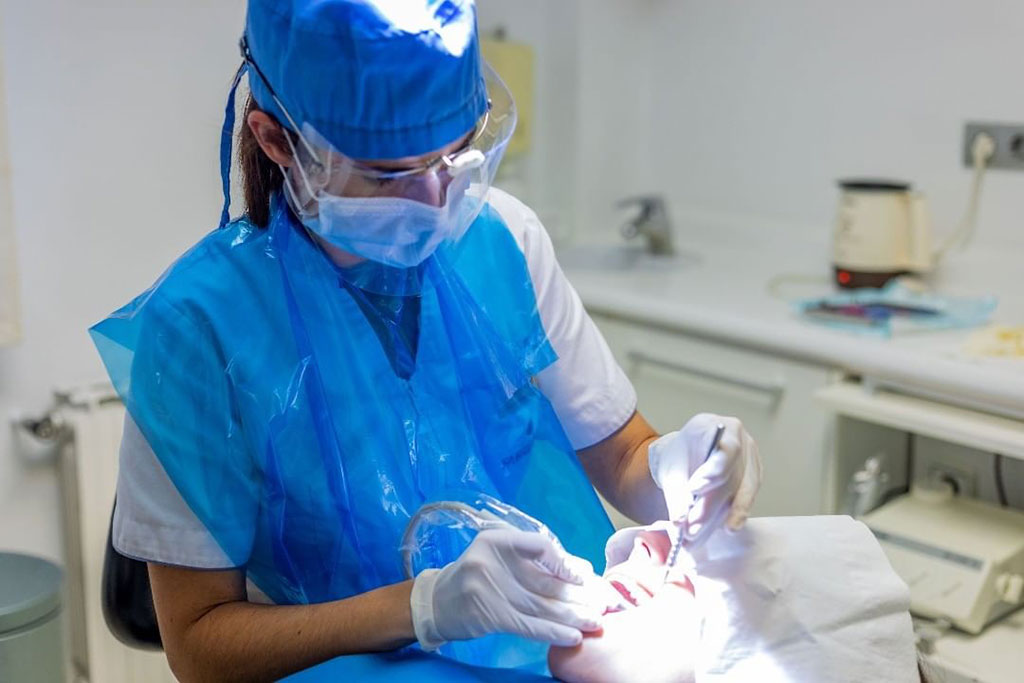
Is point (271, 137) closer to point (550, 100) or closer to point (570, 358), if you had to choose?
point (570, 358)

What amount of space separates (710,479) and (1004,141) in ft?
4.84

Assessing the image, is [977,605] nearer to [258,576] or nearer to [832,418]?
[832,418]

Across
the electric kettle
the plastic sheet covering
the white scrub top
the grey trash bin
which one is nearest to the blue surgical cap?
the plastic sheet covering

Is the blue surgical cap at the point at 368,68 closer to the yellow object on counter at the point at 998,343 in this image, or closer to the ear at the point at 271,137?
the ear at the point at 271,137

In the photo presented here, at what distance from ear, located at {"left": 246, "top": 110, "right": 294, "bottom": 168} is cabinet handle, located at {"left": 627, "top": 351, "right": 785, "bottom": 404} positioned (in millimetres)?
1207

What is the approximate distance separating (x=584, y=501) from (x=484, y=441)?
0.49 feet

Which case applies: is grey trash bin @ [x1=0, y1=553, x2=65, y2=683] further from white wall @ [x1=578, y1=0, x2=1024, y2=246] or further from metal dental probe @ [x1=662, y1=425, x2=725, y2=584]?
white wall @ [x1=578, y1=0, x2=1024, y2=246]

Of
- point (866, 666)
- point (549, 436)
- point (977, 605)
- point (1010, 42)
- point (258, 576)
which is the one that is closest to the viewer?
point (866, 666)

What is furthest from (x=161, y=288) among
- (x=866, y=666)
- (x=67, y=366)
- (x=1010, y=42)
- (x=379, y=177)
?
(x=1010, y=42)

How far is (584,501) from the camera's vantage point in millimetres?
1367

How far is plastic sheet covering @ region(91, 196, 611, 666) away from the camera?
3.86 feet

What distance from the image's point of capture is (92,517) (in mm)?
2119

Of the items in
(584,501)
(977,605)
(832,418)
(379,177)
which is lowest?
(977,605)

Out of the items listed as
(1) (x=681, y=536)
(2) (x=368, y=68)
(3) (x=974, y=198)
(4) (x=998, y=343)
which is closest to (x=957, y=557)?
(4) (x=998, y=343)
